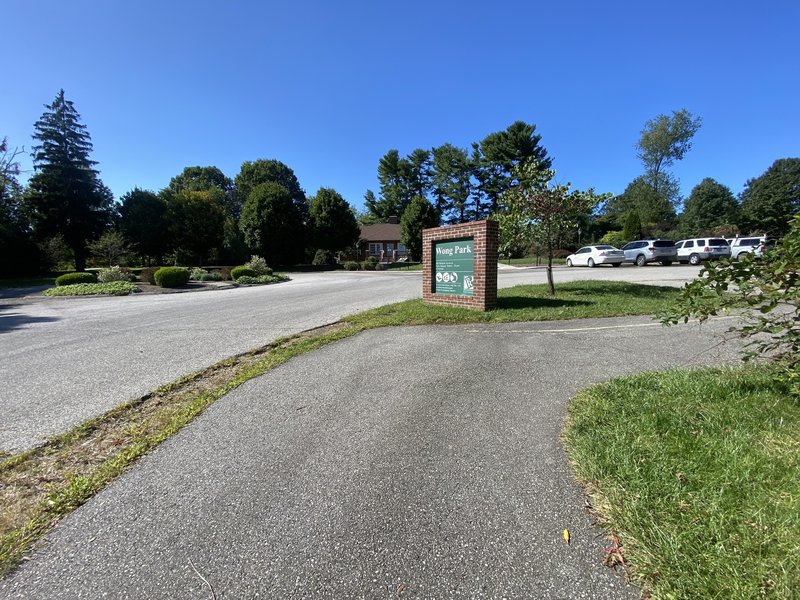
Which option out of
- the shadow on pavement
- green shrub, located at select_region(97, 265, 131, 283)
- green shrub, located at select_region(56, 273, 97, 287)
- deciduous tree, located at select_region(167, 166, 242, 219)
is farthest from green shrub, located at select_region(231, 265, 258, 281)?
deciduous tree, located at select_region(167, 166, 242, 219)

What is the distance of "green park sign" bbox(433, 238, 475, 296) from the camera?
855 centimetres

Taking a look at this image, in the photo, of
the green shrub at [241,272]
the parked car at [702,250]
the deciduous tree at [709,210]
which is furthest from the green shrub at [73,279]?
the deciduous tree at [709,210]

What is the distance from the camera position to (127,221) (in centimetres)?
3578

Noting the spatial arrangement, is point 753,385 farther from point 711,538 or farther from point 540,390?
point 711,538

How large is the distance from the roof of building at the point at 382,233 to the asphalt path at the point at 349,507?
5320 cm

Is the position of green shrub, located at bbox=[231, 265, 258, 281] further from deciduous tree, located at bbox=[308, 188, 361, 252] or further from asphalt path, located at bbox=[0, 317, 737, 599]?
asphalt path, located at bbox=[0, 317, 737, 599]

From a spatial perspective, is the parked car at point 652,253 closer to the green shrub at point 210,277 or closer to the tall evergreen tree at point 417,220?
the tall evergreen tree at point 417,220

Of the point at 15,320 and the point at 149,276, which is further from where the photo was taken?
the point at 149,276

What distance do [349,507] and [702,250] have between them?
29.3m

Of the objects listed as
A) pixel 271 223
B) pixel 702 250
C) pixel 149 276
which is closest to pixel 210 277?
pixel 149 276

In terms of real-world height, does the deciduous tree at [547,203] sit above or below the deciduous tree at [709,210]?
below

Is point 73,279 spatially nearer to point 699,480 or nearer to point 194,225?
point 194,225

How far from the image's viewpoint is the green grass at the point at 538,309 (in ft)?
25.0

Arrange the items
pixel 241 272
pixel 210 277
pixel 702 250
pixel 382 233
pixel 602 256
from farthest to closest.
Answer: pixel 382 233, pixel 602 256, pixel 210 277, pixel 702 250, pixel 241 272
